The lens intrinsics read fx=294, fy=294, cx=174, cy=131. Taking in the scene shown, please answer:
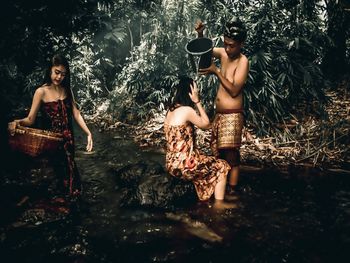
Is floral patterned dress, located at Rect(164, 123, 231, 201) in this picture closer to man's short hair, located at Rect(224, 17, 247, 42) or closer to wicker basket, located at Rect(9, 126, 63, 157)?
man's short hair, located at Rect(224, 17, 247, 42)

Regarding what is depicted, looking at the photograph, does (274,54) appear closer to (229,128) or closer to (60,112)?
(229,128)

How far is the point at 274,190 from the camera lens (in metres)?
4.38

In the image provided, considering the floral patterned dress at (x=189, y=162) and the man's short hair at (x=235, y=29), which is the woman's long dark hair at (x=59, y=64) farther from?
→ the man's short hair at (x=235, y=29)

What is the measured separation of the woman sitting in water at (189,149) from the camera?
11.8 ft

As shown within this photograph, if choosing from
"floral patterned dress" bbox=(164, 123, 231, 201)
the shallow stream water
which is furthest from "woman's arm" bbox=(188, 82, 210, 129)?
the shallow stream water

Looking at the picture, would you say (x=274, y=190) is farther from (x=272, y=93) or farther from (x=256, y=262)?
(x=272, y=93)

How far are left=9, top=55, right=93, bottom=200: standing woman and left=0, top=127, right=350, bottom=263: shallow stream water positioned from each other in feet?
1.61

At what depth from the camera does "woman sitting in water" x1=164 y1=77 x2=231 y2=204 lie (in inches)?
142

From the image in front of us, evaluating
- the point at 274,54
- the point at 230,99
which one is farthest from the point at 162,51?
the point at 230,99

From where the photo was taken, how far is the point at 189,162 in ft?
12.3

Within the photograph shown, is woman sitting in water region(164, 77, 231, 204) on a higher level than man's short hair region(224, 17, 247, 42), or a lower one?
lower

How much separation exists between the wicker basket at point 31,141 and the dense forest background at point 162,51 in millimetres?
593

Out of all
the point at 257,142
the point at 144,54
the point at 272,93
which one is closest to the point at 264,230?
the point at 257,142

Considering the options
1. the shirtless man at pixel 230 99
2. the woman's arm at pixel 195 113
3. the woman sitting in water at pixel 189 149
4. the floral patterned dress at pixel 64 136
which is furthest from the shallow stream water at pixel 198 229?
the woman's arm at pixel 195 113
